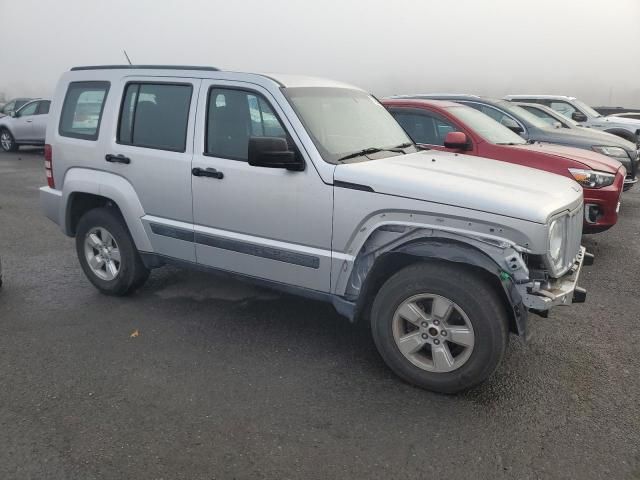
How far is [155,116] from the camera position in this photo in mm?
4223

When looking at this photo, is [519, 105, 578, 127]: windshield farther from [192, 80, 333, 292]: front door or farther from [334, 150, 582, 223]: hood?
[192, 80, 333, 292]: front door

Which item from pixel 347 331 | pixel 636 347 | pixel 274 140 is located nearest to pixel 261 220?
pixel 274 140

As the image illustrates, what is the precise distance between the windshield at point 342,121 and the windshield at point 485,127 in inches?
Answer: 89.3

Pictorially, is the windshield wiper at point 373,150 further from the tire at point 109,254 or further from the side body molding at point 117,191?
the tire at point 109,254

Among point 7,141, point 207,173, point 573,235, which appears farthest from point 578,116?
point 7,141

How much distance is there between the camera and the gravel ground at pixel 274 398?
2627 millimetres

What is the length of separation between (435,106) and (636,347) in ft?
12.4

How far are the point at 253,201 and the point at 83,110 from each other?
209cm

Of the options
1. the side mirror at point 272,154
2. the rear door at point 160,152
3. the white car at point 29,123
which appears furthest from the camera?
the white car at point 29,123

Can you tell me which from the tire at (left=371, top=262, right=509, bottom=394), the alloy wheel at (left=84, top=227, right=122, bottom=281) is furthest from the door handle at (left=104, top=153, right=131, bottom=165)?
the tire at (left=371, top=262, right=509, bottom=394)

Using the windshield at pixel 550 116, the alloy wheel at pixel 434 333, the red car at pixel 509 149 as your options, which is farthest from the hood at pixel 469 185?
the windshield at pixel 550 116

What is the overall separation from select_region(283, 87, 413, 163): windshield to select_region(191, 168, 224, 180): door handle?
73 cm

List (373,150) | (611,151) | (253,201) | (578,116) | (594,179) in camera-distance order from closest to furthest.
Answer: (253,201)
(373,150)
(594,179)
(611,151)
(578,116)

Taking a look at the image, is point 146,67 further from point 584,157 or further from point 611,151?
point 611,151
